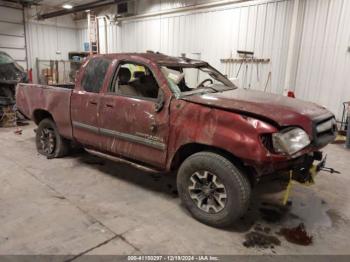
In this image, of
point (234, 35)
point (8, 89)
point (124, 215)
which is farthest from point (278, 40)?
point (8, 89)

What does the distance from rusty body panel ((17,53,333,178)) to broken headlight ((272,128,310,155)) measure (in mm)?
50

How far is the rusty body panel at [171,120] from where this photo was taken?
2451 millimetres

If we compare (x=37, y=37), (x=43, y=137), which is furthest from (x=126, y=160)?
(x=37, y=37)

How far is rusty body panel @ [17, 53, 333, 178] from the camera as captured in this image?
245 cm

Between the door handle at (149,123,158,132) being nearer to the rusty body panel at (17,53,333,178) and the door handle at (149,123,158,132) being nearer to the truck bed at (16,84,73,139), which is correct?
the rusty body panel at (17,53,333,178)

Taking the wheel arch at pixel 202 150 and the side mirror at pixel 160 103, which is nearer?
the wheel arch at pixel 202 150

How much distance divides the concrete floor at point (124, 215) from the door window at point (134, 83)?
1.24 meters

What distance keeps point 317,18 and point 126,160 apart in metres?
5.78

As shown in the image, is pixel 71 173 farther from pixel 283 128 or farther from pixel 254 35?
pixel 254 35

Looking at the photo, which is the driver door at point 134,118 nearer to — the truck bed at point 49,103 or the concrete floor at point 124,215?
the concrete floor at point 124,215

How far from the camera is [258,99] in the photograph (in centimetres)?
299

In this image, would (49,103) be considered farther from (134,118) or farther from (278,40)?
(278,40)

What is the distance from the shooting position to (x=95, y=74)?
12.6 ft

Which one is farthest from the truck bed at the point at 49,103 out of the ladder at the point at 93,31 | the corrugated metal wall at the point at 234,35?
the ladder at the point at 93,31
